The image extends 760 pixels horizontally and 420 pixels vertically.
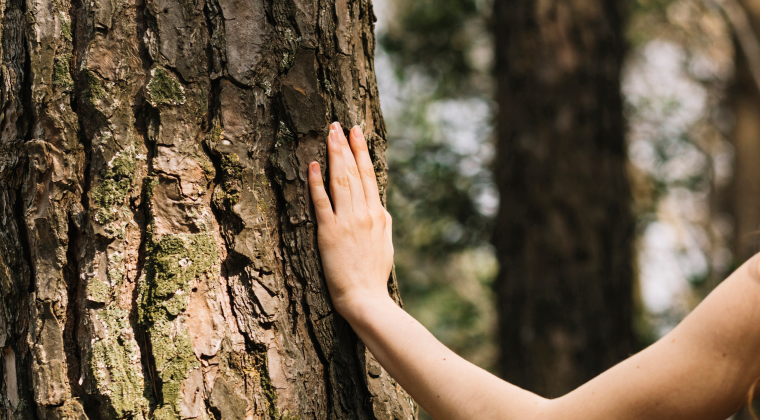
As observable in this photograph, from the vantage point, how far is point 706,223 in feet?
32.3

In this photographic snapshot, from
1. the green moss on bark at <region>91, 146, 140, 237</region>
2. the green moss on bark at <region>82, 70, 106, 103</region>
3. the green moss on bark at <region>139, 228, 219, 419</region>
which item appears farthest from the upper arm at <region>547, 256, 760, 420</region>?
the green moss on bark at <region>82, 70, 106, 103</region>

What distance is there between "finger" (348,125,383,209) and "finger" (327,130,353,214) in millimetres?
53

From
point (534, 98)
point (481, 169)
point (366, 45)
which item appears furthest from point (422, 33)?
point (366, 45)

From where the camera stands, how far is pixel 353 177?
130cm

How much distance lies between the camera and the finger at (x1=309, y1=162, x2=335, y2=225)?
1248mm

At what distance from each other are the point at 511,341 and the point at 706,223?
8191 millimetres

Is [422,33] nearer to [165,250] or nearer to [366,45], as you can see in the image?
[366,45]

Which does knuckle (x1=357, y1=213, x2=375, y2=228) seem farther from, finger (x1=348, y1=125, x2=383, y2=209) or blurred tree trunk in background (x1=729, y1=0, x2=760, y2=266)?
blurred tree trunk in background (x1=729, y1=0, x2=760, y2=266)

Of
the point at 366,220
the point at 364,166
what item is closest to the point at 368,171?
the point at 364,166

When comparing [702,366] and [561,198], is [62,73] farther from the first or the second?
[561,198]

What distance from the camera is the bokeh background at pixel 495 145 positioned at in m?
4.99

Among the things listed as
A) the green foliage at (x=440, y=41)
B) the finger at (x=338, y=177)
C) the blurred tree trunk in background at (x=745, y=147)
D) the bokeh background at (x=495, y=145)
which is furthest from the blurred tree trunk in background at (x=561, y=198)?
the blurred tree trunk in background at (x=745, y=147)

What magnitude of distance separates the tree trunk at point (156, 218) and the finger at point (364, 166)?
0.15 m

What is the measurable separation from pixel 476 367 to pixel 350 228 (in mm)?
424
